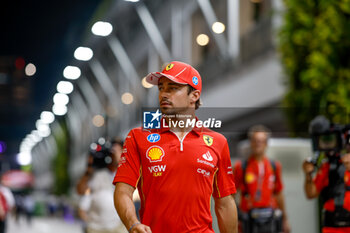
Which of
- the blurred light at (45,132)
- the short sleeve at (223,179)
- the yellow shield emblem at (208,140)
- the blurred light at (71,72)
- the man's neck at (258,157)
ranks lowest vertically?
the short sleeve at (223,179)

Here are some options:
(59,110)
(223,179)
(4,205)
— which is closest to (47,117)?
(59,110)

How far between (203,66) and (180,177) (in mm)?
20714

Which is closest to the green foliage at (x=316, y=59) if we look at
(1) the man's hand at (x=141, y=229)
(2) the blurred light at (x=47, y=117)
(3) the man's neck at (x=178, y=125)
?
(3) the man's neck at (x=178, y=125)

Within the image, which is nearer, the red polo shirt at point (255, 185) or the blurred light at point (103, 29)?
the red polo shirt at point (255, 185)

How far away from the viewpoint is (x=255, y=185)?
8.72 meters

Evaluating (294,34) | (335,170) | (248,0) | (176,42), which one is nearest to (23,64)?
(176,42)

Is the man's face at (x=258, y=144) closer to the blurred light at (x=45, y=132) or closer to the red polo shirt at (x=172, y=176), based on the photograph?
the red polo shirt at (x=172, y=176)

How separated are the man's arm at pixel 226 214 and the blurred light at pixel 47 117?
61.5m

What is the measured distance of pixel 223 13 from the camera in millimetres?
22438

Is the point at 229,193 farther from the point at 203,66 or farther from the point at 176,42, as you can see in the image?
the point at 176,42

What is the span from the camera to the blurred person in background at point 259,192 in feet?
28.1

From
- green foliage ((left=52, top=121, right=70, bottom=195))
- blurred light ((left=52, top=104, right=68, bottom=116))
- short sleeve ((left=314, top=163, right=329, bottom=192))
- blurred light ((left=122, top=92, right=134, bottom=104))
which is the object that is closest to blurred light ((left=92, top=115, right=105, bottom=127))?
blurred light ((left=122, top=92, right=134, bottom=104))

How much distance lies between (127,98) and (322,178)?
1306 inches

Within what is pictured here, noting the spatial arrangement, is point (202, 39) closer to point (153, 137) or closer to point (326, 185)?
point (326, 185)
